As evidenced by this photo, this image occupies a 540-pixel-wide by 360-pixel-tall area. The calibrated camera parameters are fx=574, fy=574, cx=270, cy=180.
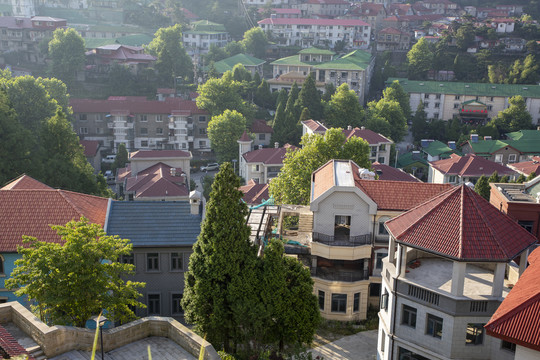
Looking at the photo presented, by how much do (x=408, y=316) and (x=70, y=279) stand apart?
13507 mm

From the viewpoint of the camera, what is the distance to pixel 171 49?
103500 mm

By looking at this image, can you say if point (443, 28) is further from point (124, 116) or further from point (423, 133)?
point (124, 116)

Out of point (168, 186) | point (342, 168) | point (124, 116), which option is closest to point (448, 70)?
point (124, 116)

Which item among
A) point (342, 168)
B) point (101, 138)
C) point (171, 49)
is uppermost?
point (171, 49)

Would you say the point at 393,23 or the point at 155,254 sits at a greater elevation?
the point at 393,23

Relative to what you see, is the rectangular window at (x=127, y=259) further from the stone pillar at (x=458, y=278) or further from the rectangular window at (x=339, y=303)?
the stone pillar at (x=458, y=278)

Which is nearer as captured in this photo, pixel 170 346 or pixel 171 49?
pixel 170 346

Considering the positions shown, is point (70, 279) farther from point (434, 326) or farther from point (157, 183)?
point (157, 183)

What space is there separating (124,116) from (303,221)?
53499 millimetres

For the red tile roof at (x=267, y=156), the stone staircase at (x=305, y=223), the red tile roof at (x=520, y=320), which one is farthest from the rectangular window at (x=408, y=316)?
the red tile roof at (x=267, y=156)

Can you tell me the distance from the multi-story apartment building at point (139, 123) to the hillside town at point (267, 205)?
1.03 feet

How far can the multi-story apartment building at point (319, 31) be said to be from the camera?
12825cm

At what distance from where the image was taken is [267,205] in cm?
3609

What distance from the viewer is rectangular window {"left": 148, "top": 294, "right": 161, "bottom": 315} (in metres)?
30.8
